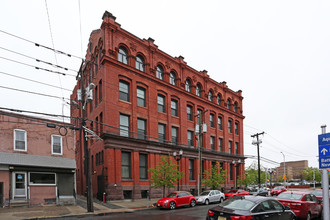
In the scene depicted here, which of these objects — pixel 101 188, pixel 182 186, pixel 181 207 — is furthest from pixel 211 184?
pixel 101 188

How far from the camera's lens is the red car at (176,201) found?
66.3ft

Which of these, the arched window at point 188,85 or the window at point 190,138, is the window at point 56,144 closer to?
the window at point 190,138

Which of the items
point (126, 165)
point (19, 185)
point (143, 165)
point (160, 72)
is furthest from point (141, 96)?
point (19, 185)

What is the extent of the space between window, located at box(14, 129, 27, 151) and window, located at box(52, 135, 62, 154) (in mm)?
2307

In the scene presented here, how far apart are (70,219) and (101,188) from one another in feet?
33.7

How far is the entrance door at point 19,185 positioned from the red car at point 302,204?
59.4 feet

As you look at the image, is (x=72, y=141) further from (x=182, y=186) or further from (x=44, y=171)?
(x=182, y=186)

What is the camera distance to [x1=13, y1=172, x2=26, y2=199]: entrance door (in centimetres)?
1980

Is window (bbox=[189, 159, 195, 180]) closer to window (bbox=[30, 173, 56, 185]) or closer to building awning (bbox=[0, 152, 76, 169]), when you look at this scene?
building awning (bbox=[0, 152, 76, 169])

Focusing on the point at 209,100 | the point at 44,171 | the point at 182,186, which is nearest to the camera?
the point at 44,171

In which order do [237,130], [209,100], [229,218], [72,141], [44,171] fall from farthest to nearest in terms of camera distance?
[237,130]
[209,100]
[72,141]
[44,171]
[229,218]

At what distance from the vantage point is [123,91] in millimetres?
27906

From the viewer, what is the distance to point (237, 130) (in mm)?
48469

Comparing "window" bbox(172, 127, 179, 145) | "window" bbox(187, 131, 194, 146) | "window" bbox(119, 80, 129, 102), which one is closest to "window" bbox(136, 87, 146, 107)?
"window" bbox(119, 80, 129, 102)
